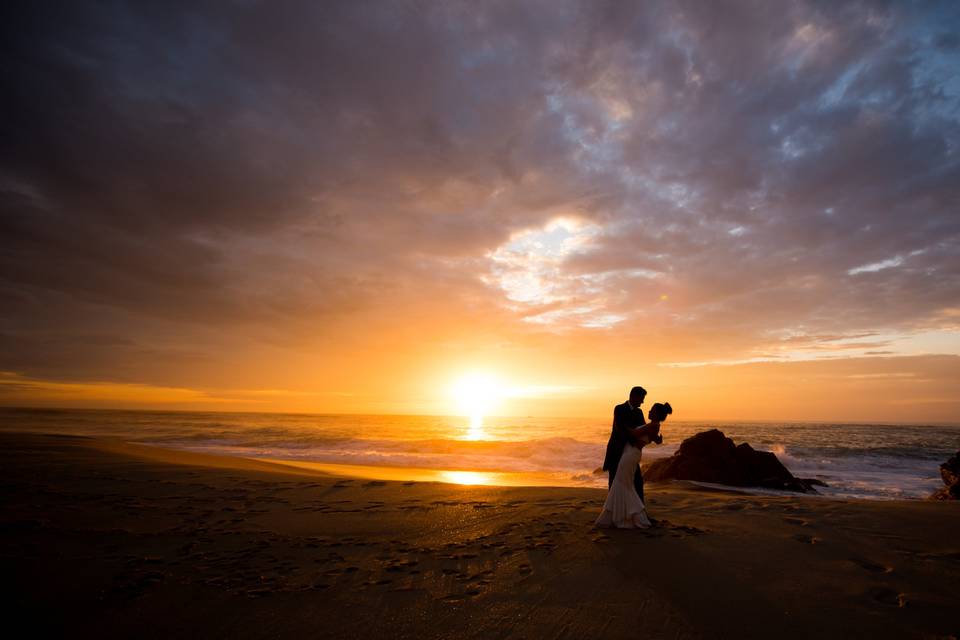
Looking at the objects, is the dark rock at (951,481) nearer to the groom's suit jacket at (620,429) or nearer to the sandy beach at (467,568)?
the sandy beach at (467,568)

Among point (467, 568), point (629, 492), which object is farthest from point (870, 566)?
point (467, 568)

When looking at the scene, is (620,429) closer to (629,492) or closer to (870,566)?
(629,492)

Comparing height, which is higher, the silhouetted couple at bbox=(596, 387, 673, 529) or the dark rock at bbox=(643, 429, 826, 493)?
the silhouetted couple at bbox=(596, 387, 673, 529)

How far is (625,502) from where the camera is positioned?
691cm

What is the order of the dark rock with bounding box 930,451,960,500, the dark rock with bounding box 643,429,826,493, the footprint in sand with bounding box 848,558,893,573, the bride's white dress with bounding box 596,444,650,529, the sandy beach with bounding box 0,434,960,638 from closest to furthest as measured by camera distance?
the sandy beach with bounding box 0,434,960,638 < the footprint in sand with bounding box 848,558,893,573 < the bride's white dress with bounding box 596,444,650,529 < the dark rock with bounding box 930,451,960,500 < the dark rock with bounding box 643,429,826,493

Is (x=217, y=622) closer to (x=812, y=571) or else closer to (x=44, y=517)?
(x=44, y=517)

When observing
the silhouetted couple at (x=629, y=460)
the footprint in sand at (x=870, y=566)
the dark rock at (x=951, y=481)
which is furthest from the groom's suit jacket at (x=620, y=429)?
the dark rock at (x=951, y=481)

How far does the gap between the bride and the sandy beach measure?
30 cm

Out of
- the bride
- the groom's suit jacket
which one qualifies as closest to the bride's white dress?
the bride

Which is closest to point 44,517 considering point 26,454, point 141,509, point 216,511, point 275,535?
point 141,509

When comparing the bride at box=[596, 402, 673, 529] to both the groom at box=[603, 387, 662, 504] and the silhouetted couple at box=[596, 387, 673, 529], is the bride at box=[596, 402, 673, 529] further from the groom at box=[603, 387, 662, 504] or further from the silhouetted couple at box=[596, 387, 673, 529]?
the groom at box=[603, 387, 662, 504]

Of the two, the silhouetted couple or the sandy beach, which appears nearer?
the sandy beach

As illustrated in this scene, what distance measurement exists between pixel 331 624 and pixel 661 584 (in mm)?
3177

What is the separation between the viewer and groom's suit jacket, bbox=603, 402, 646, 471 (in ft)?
23.7
